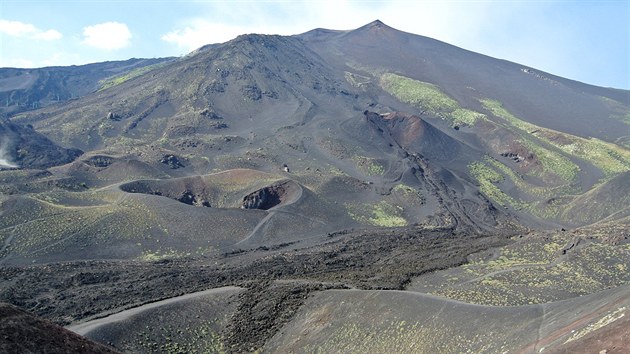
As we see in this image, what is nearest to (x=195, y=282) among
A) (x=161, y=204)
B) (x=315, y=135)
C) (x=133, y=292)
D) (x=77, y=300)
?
(x=133, y=292)

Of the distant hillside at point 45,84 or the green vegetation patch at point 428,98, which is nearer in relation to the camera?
the green vegetation patch at point 428,98

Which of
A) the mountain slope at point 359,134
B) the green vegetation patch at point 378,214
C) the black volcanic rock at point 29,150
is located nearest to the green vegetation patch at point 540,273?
the green vegetation patch at point 378,214

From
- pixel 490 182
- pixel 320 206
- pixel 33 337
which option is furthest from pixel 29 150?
pixel 33 337

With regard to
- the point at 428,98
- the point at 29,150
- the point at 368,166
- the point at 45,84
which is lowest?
the point at 29,150

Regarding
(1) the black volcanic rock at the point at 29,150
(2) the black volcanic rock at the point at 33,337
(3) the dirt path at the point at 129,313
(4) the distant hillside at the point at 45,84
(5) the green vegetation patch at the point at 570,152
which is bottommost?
(3) the dirt path at the point at 129,313

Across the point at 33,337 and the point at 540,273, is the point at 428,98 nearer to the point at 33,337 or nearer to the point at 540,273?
the point at 540,273

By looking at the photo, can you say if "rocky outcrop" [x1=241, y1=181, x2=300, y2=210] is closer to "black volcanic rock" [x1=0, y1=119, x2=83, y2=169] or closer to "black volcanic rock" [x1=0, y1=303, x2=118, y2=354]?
"black volcanic rock" [x1=0, y1=119, x2=83, y2=169]

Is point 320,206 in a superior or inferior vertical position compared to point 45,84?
inferior

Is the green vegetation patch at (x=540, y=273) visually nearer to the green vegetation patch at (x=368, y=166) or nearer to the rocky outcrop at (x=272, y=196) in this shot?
the rocky outcrop at (x=272, y=196)
